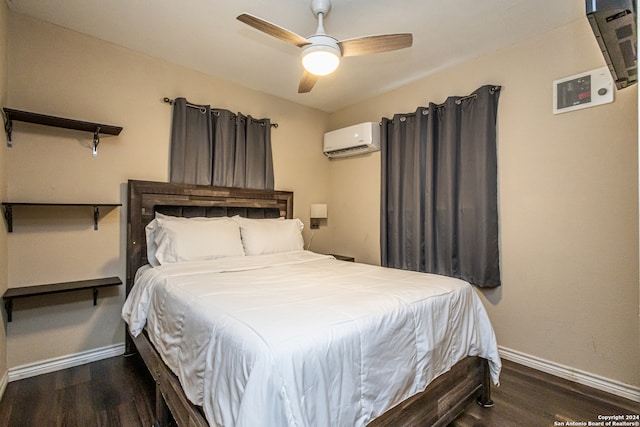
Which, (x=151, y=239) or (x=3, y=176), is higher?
(x=3, y=176)

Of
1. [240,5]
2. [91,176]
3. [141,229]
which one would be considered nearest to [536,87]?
[240,5]

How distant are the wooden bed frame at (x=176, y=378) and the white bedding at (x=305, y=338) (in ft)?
0.27

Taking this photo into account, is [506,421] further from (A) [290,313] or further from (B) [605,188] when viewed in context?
(B) [605,188]

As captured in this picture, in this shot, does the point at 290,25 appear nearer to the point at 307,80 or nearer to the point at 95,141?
the point at 307,80

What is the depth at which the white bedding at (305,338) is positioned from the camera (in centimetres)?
100

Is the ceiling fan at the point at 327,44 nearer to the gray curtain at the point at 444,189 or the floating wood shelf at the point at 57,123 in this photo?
the gray curtain at the point at 444,189

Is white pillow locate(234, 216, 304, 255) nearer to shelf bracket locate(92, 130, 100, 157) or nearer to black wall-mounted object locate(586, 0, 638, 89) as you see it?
shelf bracket locate(92, 130, 100, 157)

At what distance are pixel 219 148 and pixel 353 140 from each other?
157 centimetres

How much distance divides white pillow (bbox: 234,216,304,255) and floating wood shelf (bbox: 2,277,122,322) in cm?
108

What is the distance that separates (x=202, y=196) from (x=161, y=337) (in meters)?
1.59

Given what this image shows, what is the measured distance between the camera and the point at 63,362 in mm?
2324

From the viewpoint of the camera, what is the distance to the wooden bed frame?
4.67ft

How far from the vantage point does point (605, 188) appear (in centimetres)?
208

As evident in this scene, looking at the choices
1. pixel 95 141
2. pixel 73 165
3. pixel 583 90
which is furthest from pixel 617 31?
pixel 73 165
